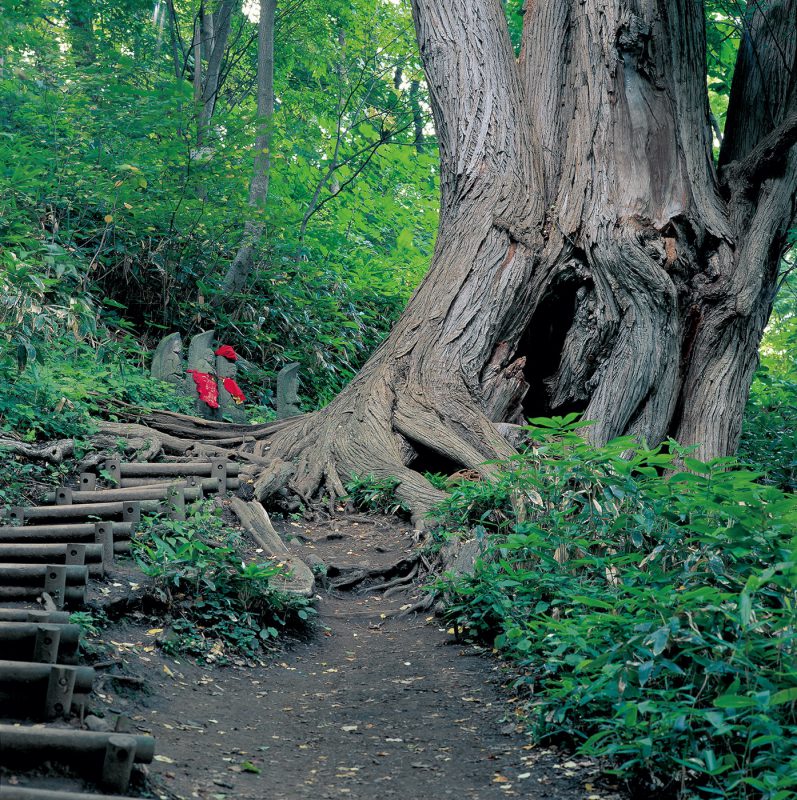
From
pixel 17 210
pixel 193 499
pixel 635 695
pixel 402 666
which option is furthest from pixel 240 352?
pixel 635 695

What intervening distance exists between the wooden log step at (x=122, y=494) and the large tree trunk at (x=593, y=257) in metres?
1.27

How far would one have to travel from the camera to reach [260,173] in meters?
12.5

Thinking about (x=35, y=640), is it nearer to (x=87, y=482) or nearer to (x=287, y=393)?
(x=87, y=482)

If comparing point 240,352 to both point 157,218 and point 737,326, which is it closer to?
point 157,218

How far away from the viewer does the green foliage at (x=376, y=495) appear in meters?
6.92

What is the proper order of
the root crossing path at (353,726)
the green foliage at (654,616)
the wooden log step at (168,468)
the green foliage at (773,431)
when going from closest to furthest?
the green foliage at (654,616) → the root crossing path at (353,726) → the wooden log step at (168,468) → the green foliage at (773,431)

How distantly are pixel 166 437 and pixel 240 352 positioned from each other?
4.22 m

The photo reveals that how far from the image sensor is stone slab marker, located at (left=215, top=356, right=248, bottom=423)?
9750 mm

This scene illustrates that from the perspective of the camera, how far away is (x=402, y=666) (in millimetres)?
4547

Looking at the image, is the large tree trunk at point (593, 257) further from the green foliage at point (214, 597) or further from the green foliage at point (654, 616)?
the green foliage at point (654, 616)

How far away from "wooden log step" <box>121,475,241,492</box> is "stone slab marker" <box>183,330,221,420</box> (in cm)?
263

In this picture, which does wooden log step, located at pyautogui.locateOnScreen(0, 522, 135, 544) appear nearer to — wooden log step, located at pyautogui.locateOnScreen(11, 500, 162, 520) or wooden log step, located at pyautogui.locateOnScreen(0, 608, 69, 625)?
wooden log step, located at pyautogui.locateOnScreen(11, 500, 162, 520)

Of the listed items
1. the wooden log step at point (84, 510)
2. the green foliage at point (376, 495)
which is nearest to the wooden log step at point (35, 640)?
the wooden log step at point (84, 510)

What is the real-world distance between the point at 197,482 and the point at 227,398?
3.35m
